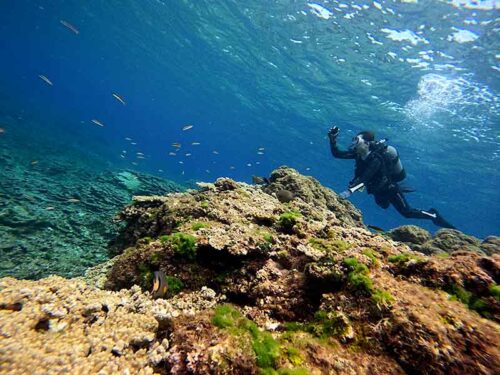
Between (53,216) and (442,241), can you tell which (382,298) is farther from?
(53,216)

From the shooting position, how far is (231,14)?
2741cm

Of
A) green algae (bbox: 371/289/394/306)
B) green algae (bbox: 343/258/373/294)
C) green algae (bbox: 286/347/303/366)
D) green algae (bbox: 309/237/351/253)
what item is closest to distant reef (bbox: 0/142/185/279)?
green algae (bbox: 309/237/351/253)

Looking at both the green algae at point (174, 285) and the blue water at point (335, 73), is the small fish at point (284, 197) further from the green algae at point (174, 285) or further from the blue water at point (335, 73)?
the blue water at point (335, 73)

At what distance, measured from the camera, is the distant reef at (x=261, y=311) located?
2473 millimetres

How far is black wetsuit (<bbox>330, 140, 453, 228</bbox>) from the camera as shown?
41.5ft

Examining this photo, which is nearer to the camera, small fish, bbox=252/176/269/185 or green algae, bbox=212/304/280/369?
green algae, bbox=212/304/280/369

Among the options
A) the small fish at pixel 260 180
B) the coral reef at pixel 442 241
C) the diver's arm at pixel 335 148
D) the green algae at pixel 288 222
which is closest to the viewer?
the green algae at pixel 288 222

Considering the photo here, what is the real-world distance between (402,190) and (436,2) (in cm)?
1096

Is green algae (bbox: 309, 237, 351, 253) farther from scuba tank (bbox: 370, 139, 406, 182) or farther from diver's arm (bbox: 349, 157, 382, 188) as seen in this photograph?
scuba tank (bbox: 370, 139, 406, 182)

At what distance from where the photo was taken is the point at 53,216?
9664mm

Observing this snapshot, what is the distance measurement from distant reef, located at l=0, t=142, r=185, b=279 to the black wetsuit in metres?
9.64

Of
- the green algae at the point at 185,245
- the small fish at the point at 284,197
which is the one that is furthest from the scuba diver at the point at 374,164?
the green algae at the point at 185,245

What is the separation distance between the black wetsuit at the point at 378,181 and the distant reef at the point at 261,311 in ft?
28.2

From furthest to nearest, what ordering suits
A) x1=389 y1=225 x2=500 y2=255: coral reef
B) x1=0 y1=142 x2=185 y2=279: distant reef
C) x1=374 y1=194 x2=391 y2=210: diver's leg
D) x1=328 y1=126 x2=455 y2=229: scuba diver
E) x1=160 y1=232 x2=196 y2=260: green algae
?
x1=374 y1=194 x2=391 y2=210: diver's leg → x1=328 y1=126 x2=455 y2=229: scuba diver → x1=389 y1=225 x2=500 y2=255: coral reef → x1=0 y1=142 x2=185 y2=279: distant reef → x1=160 y1=232 x2=196 y2=260: green algae
